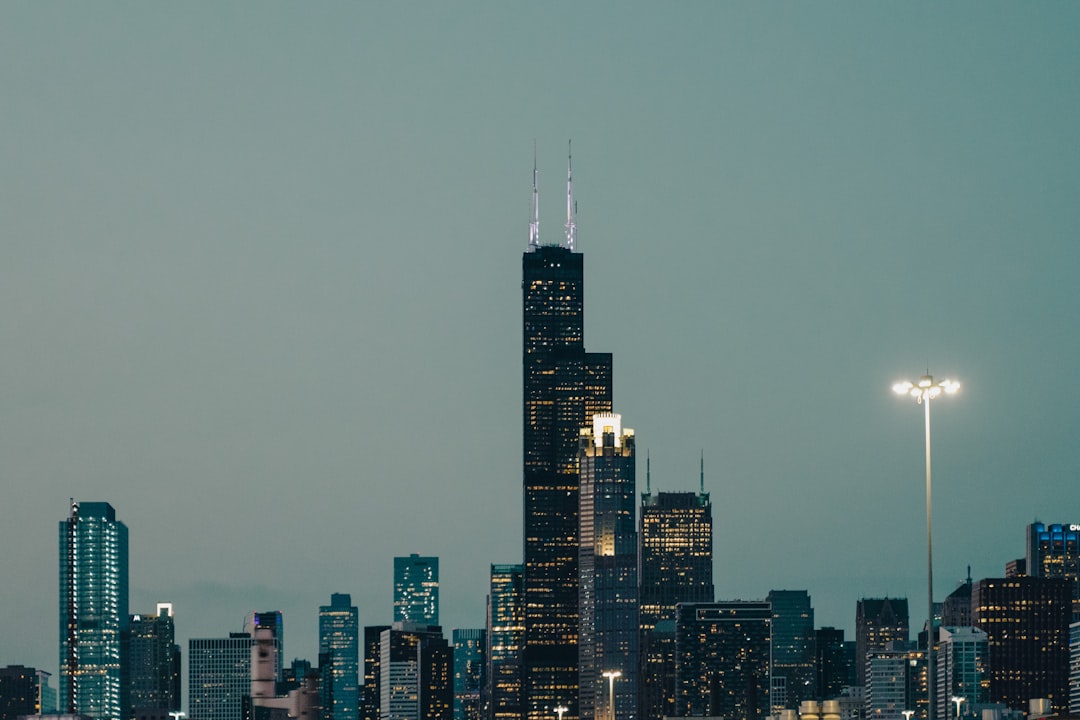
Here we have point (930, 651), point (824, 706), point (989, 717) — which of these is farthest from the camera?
point (989, 717)

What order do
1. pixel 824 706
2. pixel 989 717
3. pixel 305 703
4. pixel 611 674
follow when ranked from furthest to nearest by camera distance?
pixel 611 674, pixel 989 717, pixel 824 706, pixel 305 703

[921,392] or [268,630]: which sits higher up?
[921,392]

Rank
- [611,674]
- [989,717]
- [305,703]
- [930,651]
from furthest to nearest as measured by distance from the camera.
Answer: [611,674] < [989,717] < [930,651] < [305,703]

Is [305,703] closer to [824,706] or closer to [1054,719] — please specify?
[1054,719]

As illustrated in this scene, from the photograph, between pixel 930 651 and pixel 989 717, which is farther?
pixel 989 717

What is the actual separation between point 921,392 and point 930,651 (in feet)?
30.9

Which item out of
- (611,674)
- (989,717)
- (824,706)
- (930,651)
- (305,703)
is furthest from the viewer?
(611,674)

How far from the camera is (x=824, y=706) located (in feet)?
396

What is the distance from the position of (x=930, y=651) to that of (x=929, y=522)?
Answer: 682 cm

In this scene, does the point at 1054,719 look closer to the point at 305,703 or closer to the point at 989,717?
the point at 305,703

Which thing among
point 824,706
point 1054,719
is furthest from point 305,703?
point 824,706

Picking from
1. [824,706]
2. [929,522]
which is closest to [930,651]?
[929,522]

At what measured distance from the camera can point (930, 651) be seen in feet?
285

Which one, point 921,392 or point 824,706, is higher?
point 921,392
